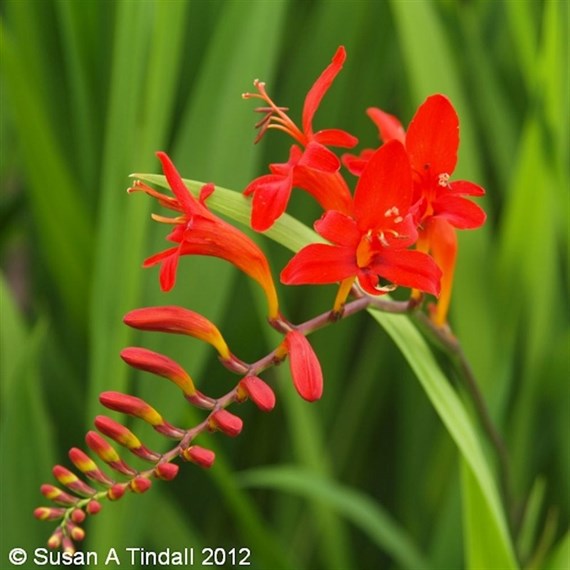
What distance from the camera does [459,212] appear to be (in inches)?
18.4

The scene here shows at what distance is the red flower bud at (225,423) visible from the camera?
0.42 m

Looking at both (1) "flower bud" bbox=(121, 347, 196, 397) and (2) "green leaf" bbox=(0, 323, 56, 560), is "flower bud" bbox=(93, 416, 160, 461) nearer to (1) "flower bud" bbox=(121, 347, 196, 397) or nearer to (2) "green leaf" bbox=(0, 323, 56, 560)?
(1) "flower bud" bbox=(121, 347, 196, 397)

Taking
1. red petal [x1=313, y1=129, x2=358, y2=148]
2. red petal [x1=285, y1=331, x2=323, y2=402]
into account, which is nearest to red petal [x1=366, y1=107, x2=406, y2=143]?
red petal [x1=313, y1=129, x2=358, y2=148]

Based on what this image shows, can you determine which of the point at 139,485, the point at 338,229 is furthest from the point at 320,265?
the point at 139,485

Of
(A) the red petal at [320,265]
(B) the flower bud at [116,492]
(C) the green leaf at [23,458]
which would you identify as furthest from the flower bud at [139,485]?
(C) the green leaf at [23,458]

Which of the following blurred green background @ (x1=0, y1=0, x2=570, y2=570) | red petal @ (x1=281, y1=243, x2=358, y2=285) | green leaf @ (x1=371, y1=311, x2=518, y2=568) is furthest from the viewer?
blurred green background @ (x1=0, y1=0, x2=570, y2=570)

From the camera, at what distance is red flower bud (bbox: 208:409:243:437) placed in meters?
0.42

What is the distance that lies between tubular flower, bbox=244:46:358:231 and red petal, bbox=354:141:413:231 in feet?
0.09

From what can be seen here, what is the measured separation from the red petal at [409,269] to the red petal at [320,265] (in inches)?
0.5

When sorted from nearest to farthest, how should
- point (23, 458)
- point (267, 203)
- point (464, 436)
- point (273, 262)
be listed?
point (267, 203)
point (464, 436)
point (23, 458)
point (273, 262)

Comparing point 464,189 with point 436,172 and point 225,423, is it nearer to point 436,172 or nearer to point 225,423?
point 436,172

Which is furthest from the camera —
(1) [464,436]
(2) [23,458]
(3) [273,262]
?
(3) [273,262]

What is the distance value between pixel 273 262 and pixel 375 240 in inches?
14.1

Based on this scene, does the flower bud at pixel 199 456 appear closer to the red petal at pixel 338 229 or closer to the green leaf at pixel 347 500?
the red petal at pixel 338 229
